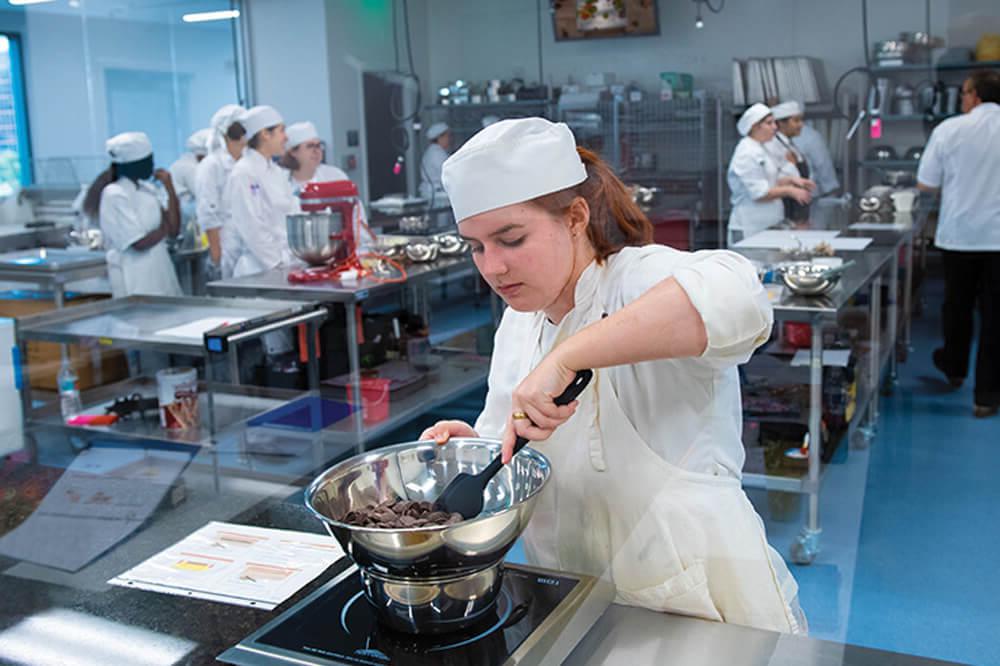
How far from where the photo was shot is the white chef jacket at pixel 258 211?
13.2ft

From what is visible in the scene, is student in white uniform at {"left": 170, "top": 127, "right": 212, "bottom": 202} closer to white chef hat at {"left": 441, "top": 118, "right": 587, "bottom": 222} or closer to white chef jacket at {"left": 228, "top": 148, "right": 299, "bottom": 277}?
white chef jacket at {"left": 228, "top": 148, "right": 299, "bottom": 277}

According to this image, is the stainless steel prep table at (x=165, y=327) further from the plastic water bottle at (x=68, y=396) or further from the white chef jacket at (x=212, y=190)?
the white chef jacket at (x=212, y=190)

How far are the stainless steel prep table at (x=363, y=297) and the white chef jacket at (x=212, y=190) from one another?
0.95 metres

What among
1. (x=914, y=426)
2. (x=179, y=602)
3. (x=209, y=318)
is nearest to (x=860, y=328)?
(x=914, y=426)

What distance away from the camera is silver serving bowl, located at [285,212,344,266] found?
339cm

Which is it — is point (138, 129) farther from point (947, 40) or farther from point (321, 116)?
point (947, 40)

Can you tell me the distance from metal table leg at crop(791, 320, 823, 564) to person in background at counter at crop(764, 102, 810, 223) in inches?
24.7

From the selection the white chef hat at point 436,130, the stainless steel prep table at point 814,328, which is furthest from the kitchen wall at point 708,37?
the stainless steel prep table at point 814,328

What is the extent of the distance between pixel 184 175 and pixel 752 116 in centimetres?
339

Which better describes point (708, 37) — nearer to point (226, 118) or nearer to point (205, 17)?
point (226, 118)

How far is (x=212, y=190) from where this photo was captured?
14.8 ft

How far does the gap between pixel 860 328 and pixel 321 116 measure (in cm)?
259

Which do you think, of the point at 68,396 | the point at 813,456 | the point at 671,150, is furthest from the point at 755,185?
the point at 68,396

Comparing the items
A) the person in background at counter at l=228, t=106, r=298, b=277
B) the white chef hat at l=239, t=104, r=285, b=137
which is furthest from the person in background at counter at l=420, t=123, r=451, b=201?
the white chef hat at l=239, t=104, r=285, b=137
